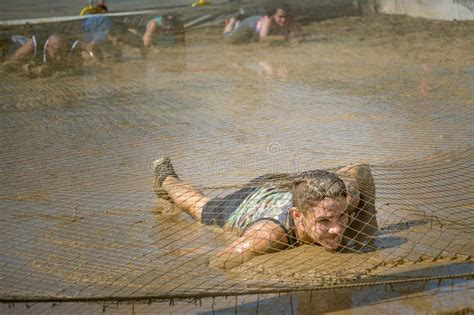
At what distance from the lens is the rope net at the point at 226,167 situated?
4.39 metres

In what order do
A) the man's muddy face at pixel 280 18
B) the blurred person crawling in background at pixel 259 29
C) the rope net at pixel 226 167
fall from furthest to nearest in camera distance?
the man's muddy face at pixel 280 18, the blurred person crawling in background at pixel 259 29, the rope net at pixel 226 167

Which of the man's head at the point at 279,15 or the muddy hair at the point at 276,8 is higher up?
the muddy hair at the point at 276,8

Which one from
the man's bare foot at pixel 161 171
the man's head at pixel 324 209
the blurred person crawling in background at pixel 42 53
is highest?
the blurred person crawling in background at pixel 42 53

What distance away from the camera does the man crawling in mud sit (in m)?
4.44

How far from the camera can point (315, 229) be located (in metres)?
4.47

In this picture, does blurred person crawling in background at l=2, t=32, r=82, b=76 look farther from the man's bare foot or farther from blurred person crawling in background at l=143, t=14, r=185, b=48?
the man's bare foot

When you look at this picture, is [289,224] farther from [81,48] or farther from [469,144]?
[81,48]

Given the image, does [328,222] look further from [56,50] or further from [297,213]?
[56,50]

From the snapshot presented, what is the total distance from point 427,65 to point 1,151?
583 cm

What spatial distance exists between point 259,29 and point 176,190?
7279 millimetres

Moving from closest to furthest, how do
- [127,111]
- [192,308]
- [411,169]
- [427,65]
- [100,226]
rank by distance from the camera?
[192,308] → [100,226] → [411,169] → [127,111] → [427,65]

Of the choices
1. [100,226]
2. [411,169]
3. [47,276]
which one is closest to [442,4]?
[411,169]

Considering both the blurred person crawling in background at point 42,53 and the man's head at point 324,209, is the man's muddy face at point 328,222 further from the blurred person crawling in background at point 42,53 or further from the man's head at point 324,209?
the blurred person crawling in background at point 42,53

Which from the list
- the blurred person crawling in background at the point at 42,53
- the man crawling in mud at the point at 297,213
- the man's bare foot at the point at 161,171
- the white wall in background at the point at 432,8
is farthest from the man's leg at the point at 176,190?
the white wall in background at the point at 432,8
